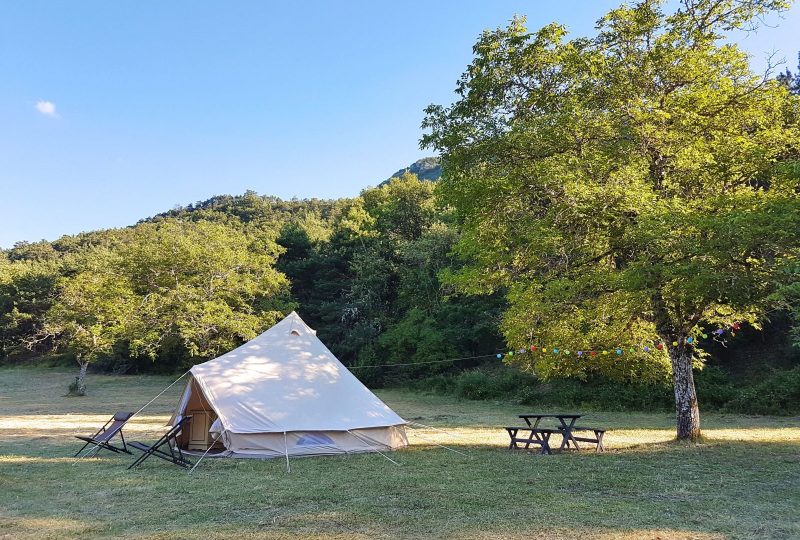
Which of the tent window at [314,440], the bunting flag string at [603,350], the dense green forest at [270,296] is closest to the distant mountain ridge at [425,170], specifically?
the dense green forest at [270,296]

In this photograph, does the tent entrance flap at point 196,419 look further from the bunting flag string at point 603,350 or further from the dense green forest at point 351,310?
the dense green forest at point 351,310

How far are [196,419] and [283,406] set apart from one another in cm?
259

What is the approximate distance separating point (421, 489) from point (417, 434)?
563cm

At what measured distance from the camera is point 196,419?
10727mm

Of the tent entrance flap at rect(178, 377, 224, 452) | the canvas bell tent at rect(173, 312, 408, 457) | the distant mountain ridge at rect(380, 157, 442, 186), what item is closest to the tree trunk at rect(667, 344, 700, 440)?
the canvas bell tent at rect(173, 312, 408, 457)

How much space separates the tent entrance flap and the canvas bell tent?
2cm

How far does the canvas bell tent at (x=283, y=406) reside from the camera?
8945 millimetres

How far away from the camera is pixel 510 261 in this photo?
10.3m

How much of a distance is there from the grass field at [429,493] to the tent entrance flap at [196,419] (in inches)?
57.1

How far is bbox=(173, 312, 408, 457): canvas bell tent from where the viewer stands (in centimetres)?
895

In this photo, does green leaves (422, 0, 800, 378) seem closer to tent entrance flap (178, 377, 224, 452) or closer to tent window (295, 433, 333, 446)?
tent window (295, 433, 333, 446)

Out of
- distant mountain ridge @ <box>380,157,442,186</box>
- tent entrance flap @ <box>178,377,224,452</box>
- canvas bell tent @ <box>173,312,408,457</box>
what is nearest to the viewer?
canvas bell tent @ <box>173,312,408,457</box>

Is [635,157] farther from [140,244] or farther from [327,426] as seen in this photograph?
[140,244]

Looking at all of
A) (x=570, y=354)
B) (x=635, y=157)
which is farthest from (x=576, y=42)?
(x=570, y=354)
